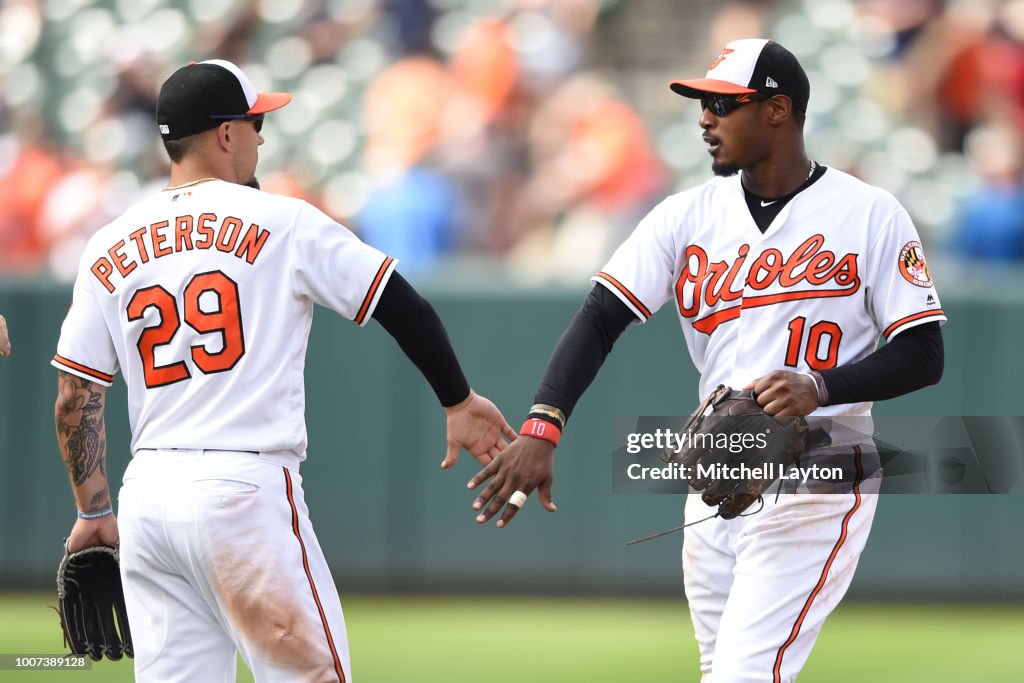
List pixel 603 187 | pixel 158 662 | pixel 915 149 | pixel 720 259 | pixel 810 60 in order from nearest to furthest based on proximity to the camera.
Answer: pixel 158 662 < pixel 720 259 < pixel 603 187 < pixel 915 149 < pixel 810 60

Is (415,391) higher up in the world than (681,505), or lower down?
higher up

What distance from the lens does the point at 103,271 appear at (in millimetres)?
3988

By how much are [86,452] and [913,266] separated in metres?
2.32

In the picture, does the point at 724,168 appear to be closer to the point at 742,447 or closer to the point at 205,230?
the point at 742,447

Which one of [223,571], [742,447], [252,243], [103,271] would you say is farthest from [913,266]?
[103,271]

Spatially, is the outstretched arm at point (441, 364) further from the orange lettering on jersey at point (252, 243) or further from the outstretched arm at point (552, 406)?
the orange lettering on jersey at point (252, 243)

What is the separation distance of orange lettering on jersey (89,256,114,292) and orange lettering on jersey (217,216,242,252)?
30 cm

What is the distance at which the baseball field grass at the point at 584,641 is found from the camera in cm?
680

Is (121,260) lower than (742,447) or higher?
higher

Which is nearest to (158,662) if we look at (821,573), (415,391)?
(821,573)

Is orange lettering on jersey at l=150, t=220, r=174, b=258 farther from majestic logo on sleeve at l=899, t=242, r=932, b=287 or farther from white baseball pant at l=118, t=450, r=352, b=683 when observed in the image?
majestic logo on sleeve at l=899, t=242, r=932, b=287

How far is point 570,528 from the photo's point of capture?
843cm

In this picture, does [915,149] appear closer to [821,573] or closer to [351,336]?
[351,336]

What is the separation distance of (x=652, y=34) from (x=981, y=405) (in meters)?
4.39
